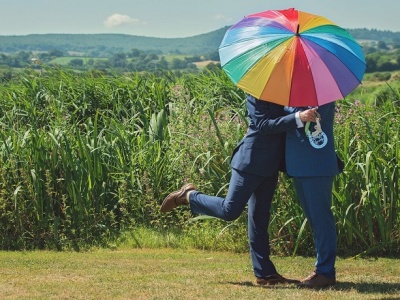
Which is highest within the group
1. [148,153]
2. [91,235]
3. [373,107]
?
[373,107]

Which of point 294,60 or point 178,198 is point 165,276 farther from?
point 294,60

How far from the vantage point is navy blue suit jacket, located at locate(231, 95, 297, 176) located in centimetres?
534

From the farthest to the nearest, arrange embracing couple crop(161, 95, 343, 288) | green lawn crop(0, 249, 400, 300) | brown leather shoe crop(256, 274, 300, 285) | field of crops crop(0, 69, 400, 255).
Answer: field of crops crop(0, 69, 400, 255) < brown leather shoe crop(256, 274, 300, 285) < green lawn crop(0, 249, 400, 300) < embracing couple crop(161, 95, 343, 288)

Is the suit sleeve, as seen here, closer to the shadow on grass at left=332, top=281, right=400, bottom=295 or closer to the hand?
the hand

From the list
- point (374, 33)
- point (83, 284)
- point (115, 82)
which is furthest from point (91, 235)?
point (374, 33)

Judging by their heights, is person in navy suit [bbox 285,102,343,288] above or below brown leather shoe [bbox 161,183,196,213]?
above

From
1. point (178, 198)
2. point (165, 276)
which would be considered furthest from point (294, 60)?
point (165, 276)

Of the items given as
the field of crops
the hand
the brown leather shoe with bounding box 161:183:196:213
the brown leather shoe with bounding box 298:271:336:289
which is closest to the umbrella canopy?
the hand

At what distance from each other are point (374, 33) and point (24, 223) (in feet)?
634

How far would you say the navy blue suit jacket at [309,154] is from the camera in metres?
5.30

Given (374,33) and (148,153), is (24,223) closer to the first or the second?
(148,153)

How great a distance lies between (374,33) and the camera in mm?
194625

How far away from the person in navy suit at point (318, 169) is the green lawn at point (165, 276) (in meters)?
0.38

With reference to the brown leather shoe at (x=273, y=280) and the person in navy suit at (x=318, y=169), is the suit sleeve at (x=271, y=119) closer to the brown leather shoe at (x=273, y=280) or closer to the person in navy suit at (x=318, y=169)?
the person in navy suit at (x=318, y=169)
